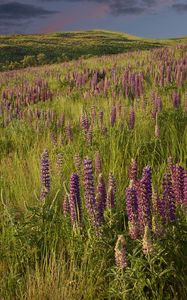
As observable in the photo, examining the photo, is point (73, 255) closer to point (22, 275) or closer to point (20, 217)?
point (22, 275)

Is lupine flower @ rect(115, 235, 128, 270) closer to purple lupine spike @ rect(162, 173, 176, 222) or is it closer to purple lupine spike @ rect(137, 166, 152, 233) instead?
purple lupine spike @ rect(137, 166, 152, 233)

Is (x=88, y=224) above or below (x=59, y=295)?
above

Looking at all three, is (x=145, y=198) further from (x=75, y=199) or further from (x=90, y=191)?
(x=75, y=199)

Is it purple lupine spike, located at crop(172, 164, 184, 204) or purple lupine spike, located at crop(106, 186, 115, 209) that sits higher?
purple lupine spike, located at crop(172, 164, 184, 204)

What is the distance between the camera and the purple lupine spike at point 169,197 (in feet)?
8.55

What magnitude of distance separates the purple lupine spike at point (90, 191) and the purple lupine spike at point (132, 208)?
9.4 inches

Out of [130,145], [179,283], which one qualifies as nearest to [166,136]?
[130,145]

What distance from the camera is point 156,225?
2508mm

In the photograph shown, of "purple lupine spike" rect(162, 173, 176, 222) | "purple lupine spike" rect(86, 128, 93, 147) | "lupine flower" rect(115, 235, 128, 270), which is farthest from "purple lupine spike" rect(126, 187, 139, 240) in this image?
"purple lupine spike" rect(86, 128, 93, 147)

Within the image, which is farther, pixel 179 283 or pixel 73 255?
pixel 73 255

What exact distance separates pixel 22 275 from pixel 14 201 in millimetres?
1241

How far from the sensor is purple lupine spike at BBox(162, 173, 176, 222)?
261 centimetres

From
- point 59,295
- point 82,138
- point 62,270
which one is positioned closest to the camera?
point 59,295

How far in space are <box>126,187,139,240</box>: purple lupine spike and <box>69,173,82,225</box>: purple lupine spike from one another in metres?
0.37
